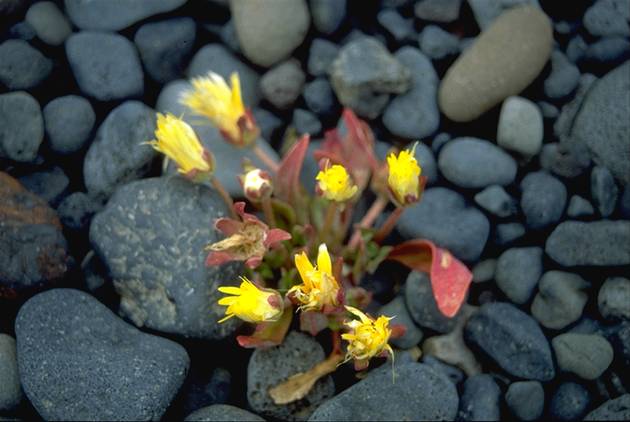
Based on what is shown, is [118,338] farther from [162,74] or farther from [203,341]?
[162,74]

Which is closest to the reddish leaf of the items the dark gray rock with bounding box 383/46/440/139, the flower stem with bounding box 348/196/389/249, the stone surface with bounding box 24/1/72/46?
the flower stem with bounding box 348/196/389/249

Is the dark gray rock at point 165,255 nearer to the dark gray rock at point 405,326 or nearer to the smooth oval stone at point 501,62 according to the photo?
the dark gray rock at point 405,326

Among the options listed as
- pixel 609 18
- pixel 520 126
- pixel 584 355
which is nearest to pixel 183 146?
pixel 520 126

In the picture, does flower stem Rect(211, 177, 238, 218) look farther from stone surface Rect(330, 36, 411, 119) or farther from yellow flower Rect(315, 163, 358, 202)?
stone surface Rect(330, 36, 411, 119)

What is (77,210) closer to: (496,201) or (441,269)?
(441,269)

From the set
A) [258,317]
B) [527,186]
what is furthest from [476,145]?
[258,317]

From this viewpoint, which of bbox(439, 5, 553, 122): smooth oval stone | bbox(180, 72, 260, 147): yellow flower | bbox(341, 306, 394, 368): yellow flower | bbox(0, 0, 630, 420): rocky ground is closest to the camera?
bbox(341, 306, 394, 368): yellow flower

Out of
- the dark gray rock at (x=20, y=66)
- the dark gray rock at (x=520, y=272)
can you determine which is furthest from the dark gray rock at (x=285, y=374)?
the dark gray rock at (x=20, y=66)
